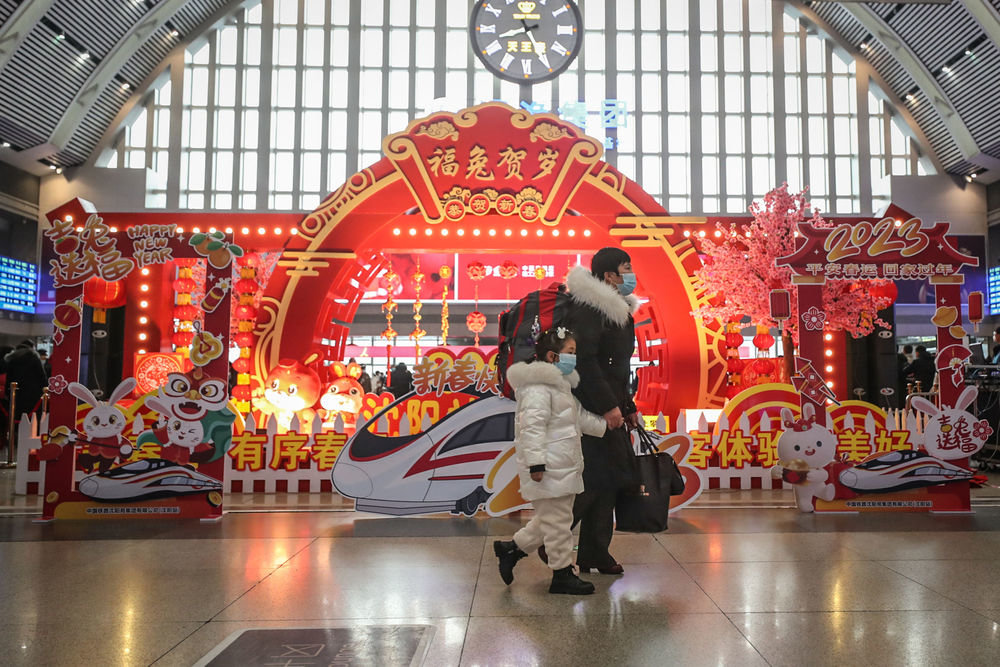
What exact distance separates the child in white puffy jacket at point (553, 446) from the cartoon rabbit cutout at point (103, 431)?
3485mm

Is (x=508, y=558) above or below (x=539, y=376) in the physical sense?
below

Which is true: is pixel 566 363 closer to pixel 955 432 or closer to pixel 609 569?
pixel 609 569

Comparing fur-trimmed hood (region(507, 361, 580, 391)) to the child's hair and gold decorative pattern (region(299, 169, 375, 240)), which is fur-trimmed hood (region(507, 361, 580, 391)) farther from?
gold decorative pattern (region(299, 169, 375, 240))

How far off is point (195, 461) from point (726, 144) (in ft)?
58.3

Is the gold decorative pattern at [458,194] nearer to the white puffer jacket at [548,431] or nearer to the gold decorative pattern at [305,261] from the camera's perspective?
the gold decorative pattern at [305,261]

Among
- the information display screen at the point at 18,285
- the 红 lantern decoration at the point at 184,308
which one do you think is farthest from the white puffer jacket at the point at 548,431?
the information display screen at the point at 18,285

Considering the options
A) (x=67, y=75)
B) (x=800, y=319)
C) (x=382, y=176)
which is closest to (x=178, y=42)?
(x=67, y=75)

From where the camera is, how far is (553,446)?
3549 millimetres

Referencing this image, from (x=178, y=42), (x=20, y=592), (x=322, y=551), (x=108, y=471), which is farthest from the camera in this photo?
(x=178, y=42)

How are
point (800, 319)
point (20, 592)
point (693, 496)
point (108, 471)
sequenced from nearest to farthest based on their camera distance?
point (20, 592)
point (693, 496)
point (108, 471)
point (800, 319)

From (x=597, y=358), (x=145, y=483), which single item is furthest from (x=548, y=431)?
(x=145, y=483)

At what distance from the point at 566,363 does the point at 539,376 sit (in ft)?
0.44

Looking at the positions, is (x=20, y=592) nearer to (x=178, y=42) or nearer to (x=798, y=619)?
(x=798, y=619)

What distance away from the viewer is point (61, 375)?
5.82 meters
